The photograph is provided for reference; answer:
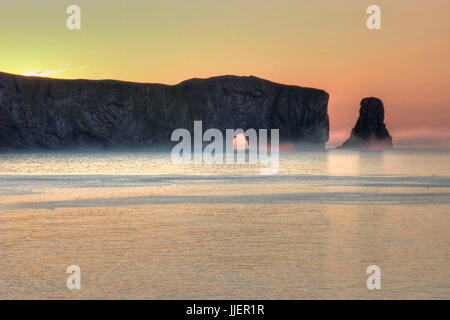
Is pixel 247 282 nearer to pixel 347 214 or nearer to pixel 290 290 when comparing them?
pixel 290 290

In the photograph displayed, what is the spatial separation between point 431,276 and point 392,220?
11870mm

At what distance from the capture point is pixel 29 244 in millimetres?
21969

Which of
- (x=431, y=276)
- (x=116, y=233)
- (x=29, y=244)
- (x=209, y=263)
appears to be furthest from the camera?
(x=116, y=233)
